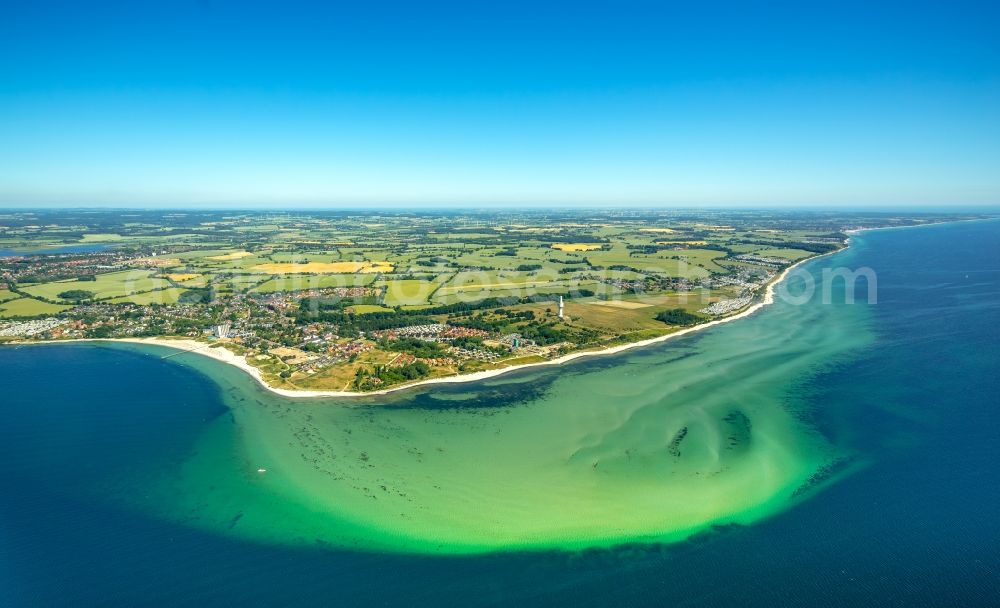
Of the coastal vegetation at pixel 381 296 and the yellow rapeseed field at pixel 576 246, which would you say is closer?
the coastal vegetation at pixel 381 296

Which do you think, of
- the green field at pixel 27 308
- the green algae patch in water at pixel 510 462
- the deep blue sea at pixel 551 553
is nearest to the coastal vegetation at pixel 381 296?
the green field at pixel 27 308

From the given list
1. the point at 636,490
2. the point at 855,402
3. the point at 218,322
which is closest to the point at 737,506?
the point at 636,490

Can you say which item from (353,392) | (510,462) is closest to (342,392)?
(353,392)

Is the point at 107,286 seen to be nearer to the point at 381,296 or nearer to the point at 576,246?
the point at 381,296

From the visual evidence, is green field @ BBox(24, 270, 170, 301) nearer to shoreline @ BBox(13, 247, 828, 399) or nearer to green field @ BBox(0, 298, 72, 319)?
green field @ BBox(0, 298, 72, 319)

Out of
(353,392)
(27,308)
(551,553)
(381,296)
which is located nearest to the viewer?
(551,553)

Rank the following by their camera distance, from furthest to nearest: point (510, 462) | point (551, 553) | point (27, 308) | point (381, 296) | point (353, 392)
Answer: point (381, 296)
point (27, 308)
point (353, 392)
point (510, 462)
point (551, 553)

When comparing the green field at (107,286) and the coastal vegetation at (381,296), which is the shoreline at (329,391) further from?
the green field at (107,286)

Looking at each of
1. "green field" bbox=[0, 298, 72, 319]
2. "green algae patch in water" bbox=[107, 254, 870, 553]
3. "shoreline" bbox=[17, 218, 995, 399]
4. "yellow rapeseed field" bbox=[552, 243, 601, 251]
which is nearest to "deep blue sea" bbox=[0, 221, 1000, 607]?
"green algae patch in water" bbox=[107, 254, 870, 553]

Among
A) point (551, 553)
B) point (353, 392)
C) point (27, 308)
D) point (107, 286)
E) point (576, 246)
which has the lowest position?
point (551, 553)
